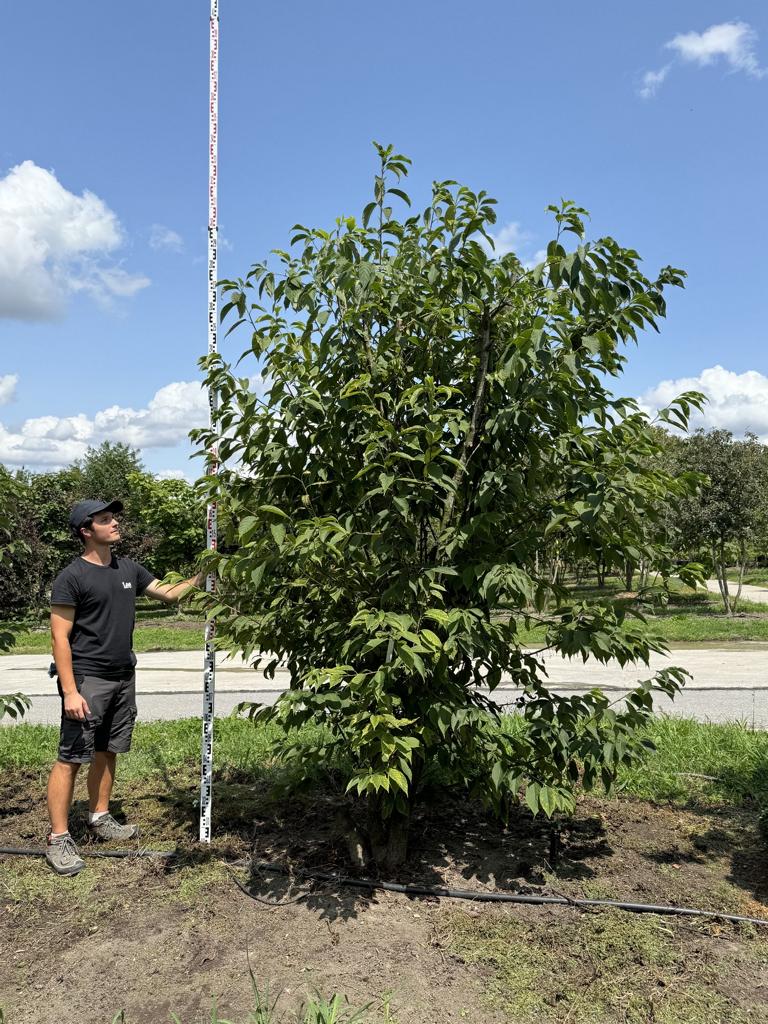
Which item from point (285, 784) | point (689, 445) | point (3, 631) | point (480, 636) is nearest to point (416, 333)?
point (480, 636)

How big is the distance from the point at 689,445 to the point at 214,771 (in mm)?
19316

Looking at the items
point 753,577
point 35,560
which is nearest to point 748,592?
point 753,577

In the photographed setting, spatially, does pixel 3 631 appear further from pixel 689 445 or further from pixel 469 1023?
pixel 689 445

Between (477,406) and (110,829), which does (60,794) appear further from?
(477,406)

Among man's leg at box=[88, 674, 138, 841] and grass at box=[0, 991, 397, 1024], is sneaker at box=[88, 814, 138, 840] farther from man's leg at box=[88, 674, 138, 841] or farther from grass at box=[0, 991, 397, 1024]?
grass at box=[0, 991, 397, 1024]

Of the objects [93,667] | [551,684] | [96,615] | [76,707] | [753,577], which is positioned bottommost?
[551,684]

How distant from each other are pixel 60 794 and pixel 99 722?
1.35 feet

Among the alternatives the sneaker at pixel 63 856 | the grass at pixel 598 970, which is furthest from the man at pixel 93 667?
the grass at pixel 598 970

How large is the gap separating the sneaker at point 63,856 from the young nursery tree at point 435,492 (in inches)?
52.4

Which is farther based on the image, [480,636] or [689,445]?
[689,445]

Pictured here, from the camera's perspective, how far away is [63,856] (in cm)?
402

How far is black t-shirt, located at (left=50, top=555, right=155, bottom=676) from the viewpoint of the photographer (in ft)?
14.1

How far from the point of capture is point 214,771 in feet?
18.9

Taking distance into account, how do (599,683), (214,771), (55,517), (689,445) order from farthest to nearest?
(55,517), (689,445), (599,683), (214,771)
